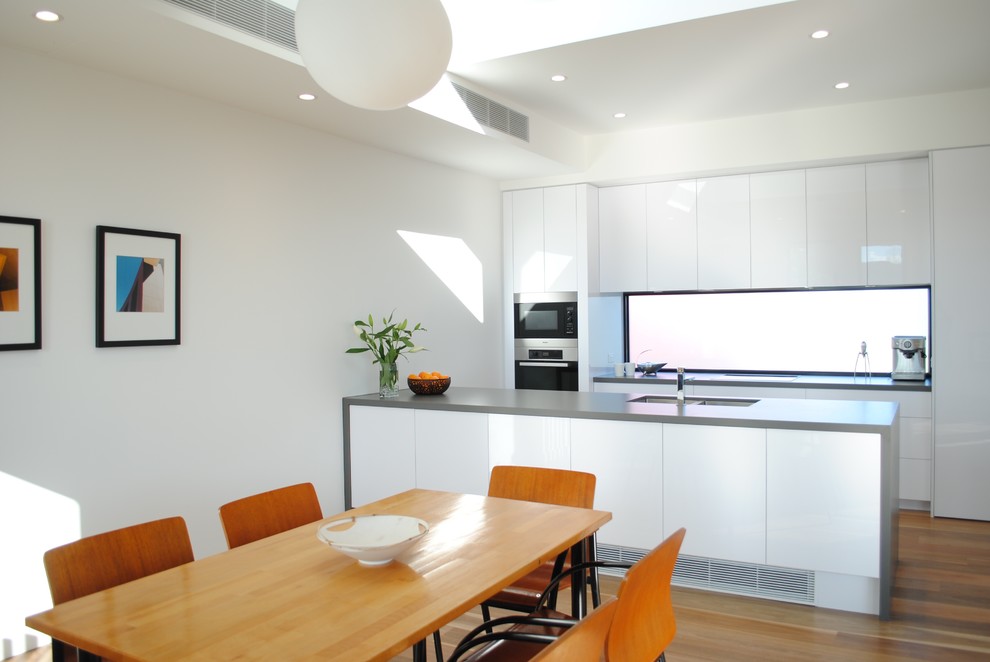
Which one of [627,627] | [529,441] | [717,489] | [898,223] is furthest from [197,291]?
[898,223]

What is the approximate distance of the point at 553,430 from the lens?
3984 mm

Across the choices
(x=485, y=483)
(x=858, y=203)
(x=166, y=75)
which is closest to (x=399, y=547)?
(x=485, y=483)

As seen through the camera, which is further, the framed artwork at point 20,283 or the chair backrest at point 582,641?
the framed artwork at point 20,283

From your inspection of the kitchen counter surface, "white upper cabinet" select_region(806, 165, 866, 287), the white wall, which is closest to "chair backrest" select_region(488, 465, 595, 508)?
the white wall

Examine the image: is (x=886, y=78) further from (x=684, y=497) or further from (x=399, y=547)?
(x=399, y=547)

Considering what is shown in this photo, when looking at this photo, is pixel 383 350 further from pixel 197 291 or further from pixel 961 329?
pixel 961 329

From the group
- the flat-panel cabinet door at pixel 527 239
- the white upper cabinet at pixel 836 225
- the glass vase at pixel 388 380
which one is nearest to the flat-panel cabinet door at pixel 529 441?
the glass vase at pixel 388 380

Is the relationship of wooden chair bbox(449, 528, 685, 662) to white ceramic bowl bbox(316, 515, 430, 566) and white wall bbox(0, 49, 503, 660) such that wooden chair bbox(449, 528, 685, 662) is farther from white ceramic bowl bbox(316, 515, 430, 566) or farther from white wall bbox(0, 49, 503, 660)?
white wall bbox(0, 49, 503, 660)

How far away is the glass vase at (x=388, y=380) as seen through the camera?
4.65m

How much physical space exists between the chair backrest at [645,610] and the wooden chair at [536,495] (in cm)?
49

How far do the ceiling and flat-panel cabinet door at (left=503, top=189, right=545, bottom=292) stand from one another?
0.75 metres

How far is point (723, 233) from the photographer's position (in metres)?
5.73

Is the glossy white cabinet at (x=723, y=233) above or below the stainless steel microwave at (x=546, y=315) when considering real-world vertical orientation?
above

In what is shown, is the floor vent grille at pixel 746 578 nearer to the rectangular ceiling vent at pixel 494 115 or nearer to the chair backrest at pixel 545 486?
the chair backrest at pixel 545 486
